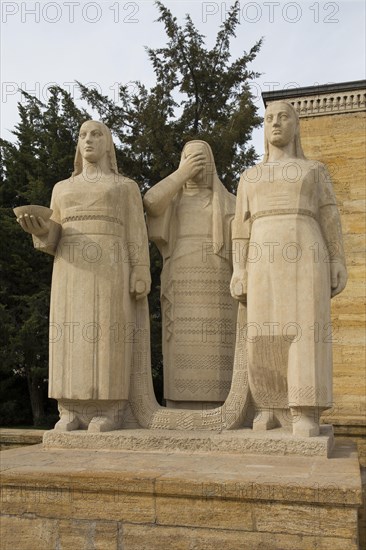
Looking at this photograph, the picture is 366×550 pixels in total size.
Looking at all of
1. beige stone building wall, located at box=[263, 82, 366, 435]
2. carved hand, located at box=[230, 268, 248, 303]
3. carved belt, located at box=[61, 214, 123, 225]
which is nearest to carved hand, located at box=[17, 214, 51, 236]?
carved belt, located at box=[61, 214, 123, 225]

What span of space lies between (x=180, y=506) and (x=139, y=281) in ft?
7.14

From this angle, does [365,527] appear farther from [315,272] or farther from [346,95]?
[346,95]

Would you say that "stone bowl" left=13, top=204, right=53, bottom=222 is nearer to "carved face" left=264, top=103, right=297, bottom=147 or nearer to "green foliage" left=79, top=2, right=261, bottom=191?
"carved face" left=264, top=103, right=297, bottom=147

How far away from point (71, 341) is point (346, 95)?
8146 millimetres

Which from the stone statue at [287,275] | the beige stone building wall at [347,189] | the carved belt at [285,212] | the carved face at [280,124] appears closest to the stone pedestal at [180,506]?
the stone statue at [287,275]

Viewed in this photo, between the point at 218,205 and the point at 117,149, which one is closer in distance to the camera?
the point at 218,205

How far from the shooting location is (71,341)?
17.2 ft

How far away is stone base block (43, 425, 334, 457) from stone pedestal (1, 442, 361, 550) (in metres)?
0.40

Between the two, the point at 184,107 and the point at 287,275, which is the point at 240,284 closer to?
the point at 287,275

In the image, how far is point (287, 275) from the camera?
16.1 feet

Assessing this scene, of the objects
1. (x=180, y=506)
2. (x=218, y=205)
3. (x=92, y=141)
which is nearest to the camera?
(x=180, y=506)

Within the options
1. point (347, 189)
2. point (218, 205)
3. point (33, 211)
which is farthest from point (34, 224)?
point (347, 189)

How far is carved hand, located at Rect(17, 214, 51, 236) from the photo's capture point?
5.21 m

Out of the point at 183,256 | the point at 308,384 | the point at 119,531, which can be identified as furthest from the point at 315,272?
the point at 119,531
